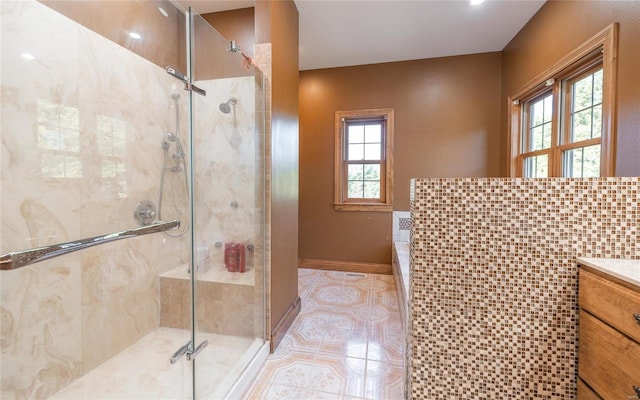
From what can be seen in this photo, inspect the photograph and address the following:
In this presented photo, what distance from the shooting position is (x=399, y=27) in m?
2.70

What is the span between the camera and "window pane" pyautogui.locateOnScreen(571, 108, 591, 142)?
2.01 metres

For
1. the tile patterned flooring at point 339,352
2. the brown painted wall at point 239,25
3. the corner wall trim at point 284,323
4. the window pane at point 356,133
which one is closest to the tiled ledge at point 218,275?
the corner wall trim at point 284,323

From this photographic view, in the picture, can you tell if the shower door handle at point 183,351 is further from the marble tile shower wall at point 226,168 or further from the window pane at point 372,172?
the window pane at point 372,172

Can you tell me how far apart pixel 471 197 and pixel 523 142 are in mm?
2485

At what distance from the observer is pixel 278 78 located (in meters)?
1.95

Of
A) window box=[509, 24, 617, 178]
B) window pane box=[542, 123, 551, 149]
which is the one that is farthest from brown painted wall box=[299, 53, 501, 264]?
window pane box=[542, 123, 551, 149]

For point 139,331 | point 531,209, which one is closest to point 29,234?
point 139,331

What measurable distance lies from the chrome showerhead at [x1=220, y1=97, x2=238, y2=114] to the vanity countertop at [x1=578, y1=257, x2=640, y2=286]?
6.37 ft

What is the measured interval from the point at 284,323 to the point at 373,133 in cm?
257

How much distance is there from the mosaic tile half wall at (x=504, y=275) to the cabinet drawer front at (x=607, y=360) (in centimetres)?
5

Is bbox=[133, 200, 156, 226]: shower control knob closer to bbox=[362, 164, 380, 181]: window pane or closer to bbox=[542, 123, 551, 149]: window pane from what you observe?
bbox=[362, 164, 380, 181]: window pane

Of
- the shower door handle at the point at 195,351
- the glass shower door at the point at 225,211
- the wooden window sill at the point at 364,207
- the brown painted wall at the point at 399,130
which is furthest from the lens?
the wooden window sill at the point at 364,207

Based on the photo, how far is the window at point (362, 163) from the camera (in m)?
3.50

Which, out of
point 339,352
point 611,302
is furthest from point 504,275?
point 339,352
